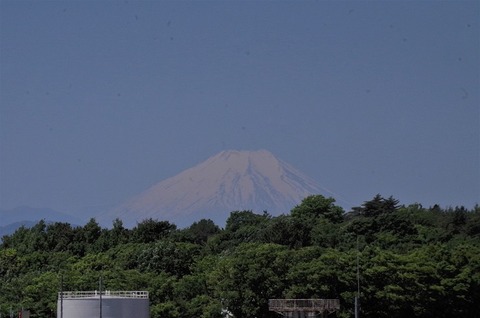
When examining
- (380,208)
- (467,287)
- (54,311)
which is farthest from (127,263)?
(380,208)

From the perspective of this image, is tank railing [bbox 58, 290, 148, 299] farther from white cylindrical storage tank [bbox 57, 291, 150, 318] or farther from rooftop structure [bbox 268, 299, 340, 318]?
rooftop structure [bbox 268, 299, 340, 318]

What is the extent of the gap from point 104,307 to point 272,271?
18909mm

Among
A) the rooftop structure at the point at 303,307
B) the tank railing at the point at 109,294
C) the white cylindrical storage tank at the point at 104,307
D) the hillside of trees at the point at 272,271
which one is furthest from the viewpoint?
the hillside of trees at the point at 272,271

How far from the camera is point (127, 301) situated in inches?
3519

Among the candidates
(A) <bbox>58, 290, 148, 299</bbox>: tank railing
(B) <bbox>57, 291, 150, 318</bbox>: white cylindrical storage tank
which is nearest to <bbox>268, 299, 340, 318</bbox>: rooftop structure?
(A) <bbox>58, 290, 148, 299</bbox>: tank railing

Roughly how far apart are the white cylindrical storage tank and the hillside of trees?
354 inches

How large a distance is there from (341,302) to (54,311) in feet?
82.2

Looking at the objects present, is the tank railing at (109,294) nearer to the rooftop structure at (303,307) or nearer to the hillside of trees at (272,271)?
the hillside of trees at (272,271)

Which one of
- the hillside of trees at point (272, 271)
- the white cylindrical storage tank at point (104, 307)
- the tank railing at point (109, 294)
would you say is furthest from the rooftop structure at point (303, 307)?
the white cylindrical storage tank at point (104, 307)

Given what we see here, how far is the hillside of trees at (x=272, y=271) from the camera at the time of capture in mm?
100188

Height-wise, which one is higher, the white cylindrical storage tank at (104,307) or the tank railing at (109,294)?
the tank railing at (109,294)

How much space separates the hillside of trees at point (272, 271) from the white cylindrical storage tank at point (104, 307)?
29.5ft

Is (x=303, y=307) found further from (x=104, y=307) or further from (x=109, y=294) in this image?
(x=104, y=307)

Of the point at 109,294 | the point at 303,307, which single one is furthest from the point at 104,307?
the point at 303,307
